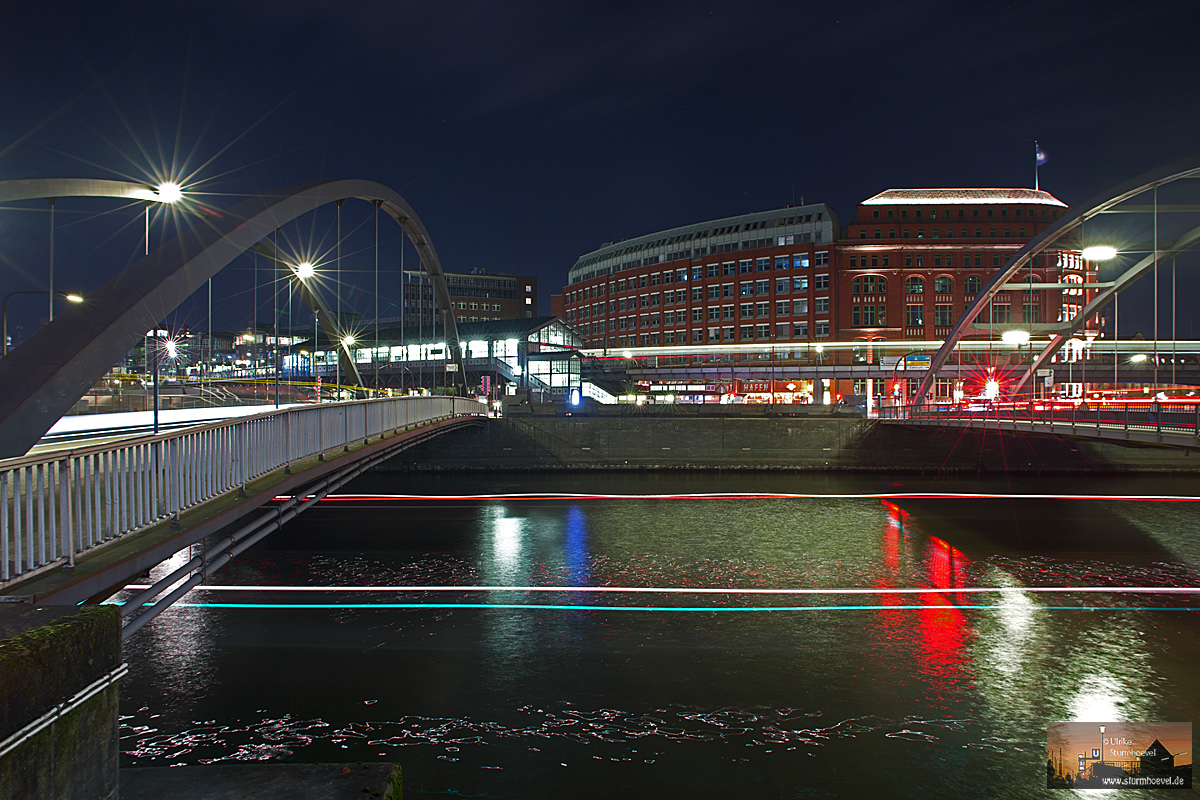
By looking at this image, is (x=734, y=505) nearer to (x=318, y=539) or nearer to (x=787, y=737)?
(x=318, y=539)

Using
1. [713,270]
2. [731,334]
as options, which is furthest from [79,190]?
[713,270]

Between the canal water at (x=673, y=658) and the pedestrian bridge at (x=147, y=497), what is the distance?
7.10 feet

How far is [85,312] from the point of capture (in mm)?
8898

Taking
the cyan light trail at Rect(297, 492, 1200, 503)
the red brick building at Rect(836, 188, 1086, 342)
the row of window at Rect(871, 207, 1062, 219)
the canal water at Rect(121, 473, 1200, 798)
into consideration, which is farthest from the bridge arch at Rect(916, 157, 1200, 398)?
the row of window at Rect(871, 207, 1062, 219)

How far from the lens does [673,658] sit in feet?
34.2

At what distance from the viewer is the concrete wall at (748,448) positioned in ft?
125

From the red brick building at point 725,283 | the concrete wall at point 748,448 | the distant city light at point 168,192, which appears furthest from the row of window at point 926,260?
the distant city light at point 168,192

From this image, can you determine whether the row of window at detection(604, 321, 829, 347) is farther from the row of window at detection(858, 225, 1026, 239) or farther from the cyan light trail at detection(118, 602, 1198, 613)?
the cyan light trail at detection(118, 602, 1198, 613)

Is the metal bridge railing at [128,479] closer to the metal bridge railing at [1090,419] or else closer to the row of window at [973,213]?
the metal bridge railing at [1090,419]

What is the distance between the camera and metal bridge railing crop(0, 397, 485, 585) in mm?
5391

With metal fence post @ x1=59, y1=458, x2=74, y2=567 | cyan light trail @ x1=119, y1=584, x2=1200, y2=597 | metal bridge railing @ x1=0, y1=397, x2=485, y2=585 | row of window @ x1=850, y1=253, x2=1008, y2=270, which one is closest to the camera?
metal bridge railing @ x1=0, y1=397, x2=485, y2=585

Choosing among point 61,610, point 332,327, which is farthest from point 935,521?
point 332,327

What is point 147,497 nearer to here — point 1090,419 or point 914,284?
point 1090,419

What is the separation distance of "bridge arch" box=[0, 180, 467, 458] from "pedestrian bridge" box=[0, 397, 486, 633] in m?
0.81
